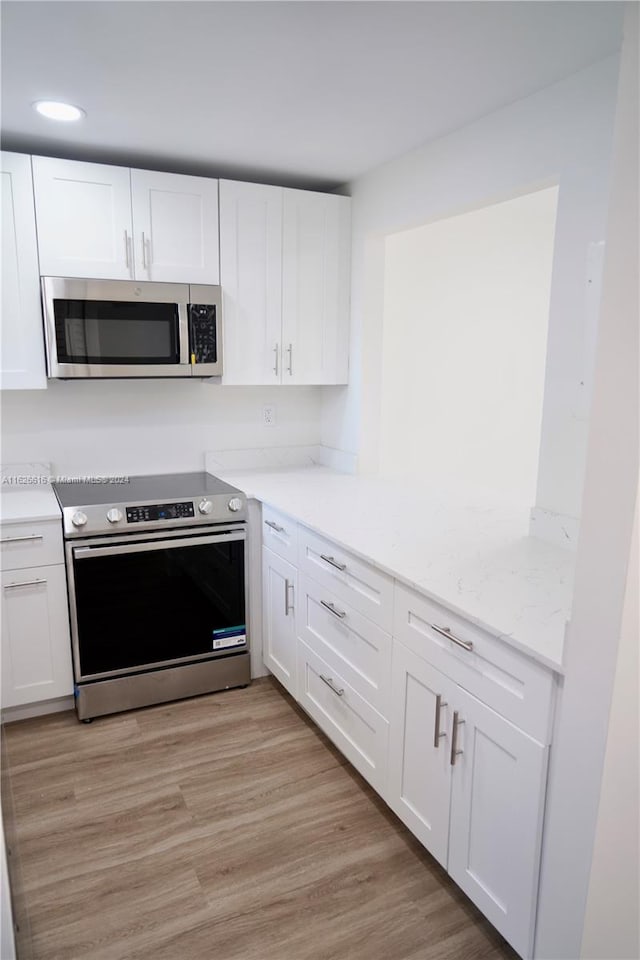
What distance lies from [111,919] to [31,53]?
2.43m

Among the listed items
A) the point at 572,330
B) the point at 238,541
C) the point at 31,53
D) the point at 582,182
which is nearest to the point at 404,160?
the point at 582,182

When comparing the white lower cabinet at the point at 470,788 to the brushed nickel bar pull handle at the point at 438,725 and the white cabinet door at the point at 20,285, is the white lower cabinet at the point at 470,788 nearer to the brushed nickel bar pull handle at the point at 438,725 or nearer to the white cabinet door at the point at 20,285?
the brushed nickel bar pull handle at the point at 438,725

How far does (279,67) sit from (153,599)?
1992mm

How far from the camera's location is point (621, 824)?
4.08ft

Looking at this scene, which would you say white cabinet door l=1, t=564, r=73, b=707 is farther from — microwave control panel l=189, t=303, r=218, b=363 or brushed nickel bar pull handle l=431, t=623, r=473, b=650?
brushed nickel bar pull handle l=431, t=623, r=473, b=650

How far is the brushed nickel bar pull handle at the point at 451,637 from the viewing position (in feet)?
5.15

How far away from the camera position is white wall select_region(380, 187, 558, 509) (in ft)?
10.9

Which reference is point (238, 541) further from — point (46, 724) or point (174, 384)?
point (46, 724)

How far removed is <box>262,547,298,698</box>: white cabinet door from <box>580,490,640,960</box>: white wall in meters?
1.53

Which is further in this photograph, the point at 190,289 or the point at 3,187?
the point at 190,289

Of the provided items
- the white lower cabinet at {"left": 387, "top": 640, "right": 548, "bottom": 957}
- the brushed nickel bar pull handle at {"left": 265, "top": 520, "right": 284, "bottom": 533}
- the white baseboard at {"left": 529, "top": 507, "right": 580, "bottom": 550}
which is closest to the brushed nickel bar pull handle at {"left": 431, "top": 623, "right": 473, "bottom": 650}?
the white lower cabinet at {"left": 387, "top": 640, "right": 548, "bottom": 957}

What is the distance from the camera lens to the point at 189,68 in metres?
1.87

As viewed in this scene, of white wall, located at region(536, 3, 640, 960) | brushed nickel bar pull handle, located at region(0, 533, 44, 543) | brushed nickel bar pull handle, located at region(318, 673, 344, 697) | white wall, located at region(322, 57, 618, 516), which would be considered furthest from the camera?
brushed nickel bar pull handle, located at region(0, 533, 44, 543)

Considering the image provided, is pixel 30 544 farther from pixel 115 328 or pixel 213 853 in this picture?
pixel 213 853
